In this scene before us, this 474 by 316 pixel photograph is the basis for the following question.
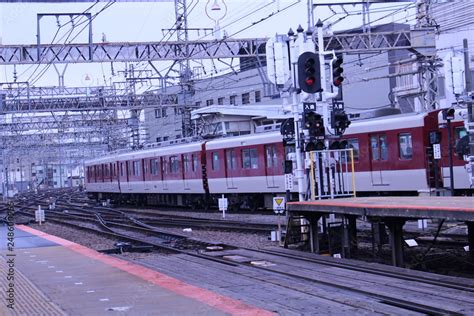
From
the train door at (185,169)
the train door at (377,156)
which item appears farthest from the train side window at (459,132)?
the train door at (185,169)

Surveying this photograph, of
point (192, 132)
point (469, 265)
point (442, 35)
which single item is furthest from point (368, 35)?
point (469, 265)

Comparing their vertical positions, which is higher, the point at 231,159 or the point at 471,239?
the point at 231,159

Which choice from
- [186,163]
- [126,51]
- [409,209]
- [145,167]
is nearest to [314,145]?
[409,209]

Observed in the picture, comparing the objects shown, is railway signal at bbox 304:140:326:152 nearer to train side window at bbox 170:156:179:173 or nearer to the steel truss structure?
the steel truss structure

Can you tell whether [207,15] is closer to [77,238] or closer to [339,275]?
[77,238]

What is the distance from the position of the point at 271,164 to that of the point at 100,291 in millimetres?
16900

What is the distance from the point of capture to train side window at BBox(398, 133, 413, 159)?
20.6 metres

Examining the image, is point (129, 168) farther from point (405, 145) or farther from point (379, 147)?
point (405, 145)

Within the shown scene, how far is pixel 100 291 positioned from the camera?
9.55 meters

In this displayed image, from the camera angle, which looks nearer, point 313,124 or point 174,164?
point 313,124

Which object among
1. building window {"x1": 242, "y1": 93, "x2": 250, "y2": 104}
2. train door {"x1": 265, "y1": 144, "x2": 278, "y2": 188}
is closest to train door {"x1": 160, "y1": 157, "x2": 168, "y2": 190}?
train door {"x1": 265, "y1": 144, "x2": 278, "y2": 188}

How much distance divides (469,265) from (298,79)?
508 cm

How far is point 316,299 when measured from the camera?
28.4 ft

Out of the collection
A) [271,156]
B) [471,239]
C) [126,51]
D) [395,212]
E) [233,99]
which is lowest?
[471,239]
